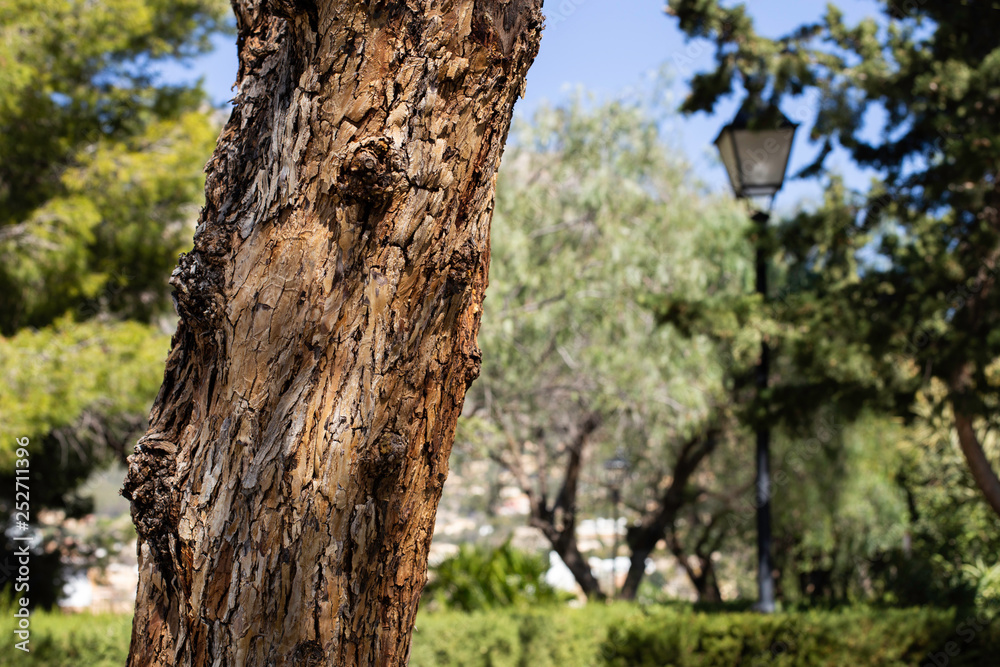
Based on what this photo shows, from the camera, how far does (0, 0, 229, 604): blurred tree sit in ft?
26.3

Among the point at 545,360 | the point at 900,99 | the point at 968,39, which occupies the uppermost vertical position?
the point at 968,39

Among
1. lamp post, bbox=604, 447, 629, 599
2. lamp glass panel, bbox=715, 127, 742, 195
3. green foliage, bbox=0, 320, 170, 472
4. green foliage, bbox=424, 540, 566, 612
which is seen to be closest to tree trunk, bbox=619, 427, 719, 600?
lamp post, bbox=604, 447, 629, 599

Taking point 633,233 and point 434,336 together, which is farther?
point 633,233

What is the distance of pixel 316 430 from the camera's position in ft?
4.90

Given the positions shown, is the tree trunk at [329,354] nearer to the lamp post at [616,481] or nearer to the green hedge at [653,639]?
the green hedge at [653,639]

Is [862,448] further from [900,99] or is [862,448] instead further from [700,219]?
[900,99]

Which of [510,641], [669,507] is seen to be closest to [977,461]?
[510,641]

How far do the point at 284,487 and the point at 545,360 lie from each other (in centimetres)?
1011

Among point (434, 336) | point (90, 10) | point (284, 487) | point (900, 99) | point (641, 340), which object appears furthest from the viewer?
point (641, 340)

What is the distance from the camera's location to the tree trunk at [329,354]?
1469 millimetres

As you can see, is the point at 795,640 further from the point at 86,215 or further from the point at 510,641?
the point at 86,215

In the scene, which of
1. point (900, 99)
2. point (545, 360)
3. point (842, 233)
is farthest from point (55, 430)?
point (900, 99)

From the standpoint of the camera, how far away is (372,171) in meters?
1.49

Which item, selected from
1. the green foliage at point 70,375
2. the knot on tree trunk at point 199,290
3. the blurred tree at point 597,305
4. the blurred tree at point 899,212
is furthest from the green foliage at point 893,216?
the green foliage at point 70,375
